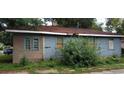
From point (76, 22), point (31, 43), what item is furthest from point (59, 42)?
point (76, 22)

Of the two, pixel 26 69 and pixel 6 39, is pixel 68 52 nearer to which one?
pixel 26 69

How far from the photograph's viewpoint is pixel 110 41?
76.1ft

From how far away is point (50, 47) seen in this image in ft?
65.4

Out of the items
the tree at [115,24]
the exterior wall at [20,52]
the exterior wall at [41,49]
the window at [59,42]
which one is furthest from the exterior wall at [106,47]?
the tree at [115,24]

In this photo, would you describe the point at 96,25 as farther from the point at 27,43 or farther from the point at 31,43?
the point at 27,43

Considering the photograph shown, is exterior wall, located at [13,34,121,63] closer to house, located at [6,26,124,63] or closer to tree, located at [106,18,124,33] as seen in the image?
house, located at [6,26,124,63]

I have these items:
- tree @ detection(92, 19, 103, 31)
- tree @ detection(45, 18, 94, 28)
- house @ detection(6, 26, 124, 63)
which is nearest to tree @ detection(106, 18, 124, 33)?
tree @ detection(92, 19, 103, 31)

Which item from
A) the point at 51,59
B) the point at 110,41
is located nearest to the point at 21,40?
the point at 51,59

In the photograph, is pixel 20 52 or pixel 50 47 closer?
pixel 20 52

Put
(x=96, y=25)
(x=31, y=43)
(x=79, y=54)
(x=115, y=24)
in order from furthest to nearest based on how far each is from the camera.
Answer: (x=96, y=25)
(x=115, y=24)
(x=31, y=43)
(x=79, y=54)

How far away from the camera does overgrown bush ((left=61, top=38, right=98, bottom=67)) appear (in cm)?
1716

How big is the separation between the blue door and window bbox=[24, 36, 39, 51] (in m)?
0.83

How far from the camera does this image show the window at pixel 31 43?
1891 cm

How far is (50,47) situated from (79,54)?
363 cm
